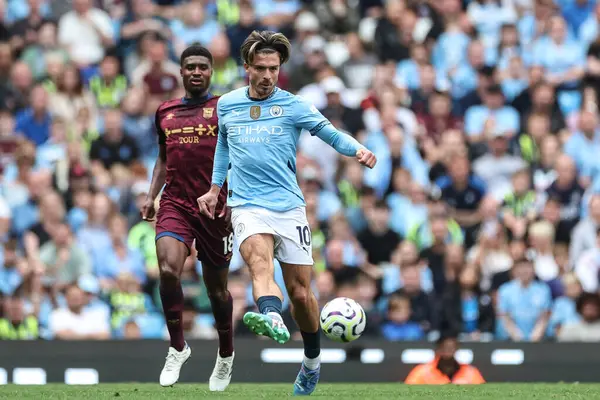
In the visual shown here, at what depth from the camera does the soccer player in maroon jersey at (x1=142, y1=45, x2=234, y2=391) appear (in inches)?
454

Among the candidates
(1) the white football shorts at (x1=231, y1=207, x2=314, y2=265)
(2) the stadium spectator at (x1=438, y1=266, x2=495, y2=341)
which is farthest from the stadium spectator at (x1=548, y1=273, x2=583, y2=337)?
(1) the white football shorts at (x1=231, y1=207, x2=314, y2=265)

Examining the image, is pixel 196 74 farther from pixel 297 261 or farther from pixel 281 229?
pixel 297 261

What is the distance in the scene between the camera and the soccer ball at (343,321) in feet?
35.0

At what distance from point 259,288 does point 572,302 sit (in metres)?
6.58

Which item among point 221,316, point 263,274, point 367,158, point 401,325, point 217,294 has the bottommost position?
point 401,325

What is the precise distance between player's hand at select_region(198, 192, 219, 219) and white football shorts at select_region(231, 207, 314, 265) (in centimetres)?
32

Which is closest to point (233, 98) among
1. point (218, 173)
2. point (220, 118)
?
point (220, 118)

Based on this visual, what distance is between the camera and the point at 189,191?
457 inches

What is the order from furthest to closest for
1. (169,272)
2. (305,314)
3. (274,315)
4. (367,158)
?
1. (169,272)
2. (305,314)
3. (367,158)
4. (274,315)

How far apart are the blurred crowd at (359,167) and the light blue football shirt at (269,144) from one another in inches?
196

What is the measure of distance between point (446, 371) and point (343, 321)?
12.2ft

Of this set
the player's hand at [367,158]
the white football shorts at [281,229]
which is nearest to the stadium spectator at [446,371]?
the white football shorts at [281,229]

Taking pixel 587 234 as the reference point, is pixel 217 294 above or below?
above

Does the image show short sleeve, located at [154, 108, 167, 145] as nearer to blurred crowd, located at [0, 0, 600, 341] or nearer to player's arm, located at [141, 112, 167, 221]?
player's arm, located at [141, 112, 167, 221]
